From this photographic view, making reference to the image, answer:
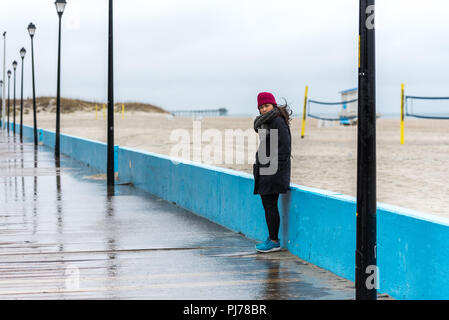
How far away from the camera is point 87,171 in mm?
20234

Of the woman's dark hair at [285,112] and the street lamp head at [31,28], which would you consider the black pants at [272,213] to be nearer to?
the woman's dark hair at [285,112]

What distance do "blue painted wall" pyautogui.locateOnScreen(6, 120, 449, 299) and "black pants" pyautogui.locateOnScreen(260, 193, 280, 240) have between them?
18 centimetres

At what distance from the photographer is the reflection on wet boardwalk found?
6.14 meters

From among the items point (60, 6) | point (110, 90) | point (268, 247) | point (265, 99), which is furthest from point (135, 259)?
point (60, 6)

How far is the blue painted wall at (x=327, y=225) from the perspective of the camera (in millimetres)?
5258

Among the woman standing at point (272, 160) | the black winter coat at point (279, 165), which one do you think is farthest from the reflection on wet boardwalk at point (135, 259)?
the black winter coat at point (279, 165)

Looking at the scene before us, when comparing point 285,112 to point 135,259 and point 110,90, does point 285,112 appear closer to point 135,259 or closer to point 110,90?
point 135,259

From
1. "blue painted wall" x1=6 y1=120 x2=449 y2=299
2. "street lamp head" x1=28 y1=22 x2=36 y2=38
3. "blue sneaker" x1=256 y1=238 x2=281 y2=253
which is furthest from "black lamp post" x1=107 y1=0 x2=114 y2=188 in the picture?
"street lamp head" x1=28 y1=22 x2=36 y2=38

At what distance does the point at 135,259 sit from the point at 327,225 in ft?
7.00

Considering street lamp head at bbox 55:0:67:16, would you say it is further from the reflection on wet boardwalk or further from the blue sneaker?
the blue sneaker

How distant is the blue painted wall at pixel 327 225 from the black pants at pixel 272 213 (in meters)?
0.18

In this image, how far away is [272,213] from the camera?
7641 mm
